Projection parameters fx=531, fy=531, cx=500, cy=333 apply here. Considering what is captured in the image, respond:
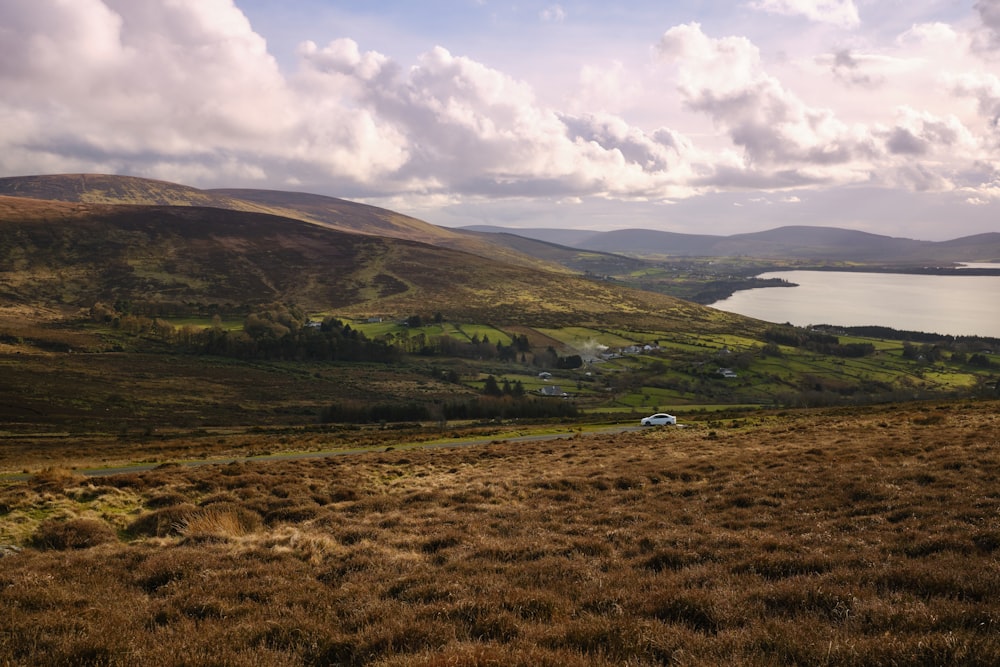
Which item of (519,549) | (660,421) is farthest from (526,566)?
(660,421)

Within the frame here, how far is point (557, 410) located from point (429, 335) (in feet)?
214

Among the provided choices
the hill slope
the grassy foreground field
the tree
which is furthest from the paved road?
the hill slope

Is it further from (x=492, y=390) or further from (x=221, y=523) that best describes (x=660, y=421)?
(x=492, y=390)

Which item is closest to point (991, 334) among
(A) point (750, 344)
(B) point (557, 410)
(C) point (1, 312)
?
(A) point (750, 344)

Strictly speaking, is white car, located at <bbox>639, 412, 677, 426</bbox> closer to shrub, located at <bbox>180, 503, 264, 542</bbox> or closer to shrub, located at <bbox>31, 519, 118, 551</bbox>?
shrub, located at <bbox>180, 503, 264, 542</bbox>

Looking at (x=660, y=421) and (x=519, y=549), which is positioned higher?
(x=519, y=549)

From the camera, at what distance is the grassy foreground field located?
20.2 feet

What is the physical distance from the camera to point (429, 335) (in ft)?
445

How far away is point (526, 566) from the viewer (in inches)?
387

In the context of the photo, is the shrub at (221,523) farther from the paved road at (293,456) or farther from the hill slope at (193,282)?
the hill slope at (193,282)

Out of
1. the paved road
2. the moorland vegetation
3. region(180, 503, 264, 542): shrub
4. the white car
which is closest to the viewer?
the moorland vegetation

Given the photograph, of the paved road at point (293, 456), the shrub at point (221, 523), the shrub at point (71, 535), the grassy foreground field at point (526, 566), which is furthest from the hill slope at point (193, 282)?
the shrub at point (71, 535)

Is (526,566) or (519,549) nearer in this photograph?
(526,566)

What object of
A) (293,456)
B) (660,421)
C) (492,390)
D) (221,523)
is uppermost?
(221,523)
